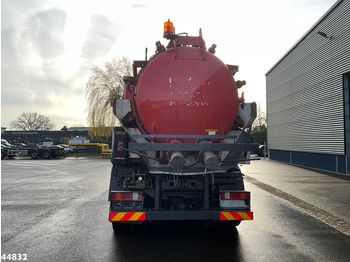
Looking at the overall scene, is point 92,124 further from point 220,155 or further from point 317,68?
point 220,155

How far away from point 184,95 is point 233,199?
1910mm

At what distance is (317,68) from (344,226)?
48.9 ft

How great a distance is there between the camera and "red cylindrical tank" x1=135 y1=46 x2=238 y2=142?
4.81 metres

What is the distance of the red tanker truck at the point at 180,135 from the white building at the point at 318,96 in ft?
42.5

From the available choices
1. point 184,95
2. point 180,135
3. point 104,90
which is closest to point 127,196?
point 180,135

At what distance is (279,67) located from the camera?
1014 inches

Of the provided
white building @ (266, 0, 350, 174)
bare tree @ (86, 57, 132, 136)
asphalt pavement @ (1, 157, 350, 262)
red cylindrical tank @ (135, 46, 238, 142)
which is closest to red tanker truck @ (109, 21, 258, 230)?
red cylindrical tank @ (135, 46, 238, 142)

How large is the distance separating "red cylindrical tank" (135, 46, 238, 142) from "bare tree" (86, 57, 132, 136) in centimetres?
2731

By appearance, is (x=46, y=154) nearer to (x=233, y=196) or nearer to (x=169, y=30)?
(x=169, y=30)

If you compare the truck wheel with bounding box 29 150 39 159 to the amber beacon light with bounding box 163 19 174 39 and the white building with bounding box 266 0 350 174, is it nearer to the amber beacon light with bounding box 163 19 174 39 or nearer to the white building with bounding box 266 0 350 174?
the white building with bounding box 266 0 350 174

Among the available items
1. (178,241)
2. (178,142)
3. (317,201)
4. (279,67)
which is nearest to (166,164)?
(178,142)

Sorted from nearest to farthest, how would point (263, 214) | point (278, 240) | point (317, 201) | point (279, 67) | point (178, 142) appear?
point (178, 142) → point (278, 240) → point (263, 214) → point (317, 201) → point (279, 67)

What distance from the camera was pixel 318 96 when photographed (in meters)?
18.4

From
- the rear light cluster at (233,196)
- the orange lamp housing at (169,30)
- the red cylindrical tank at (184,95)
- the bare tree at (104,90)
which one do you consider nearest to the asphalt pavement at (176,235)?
the rear light cluster at (233,196)
